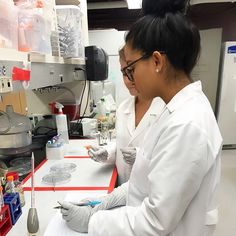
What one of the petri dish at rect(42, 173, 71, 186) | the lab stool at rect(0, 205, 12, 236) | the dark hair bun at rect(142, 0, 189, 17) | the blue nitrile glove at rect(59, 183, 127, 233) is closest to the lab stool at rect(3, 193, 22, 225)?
the lab stool at rect(0, 205, 12, 236)

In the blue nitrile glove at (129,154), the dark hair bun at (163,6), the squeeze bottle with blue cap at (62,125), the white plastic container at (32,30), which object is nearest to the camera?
the dark hair bun at (163,6)

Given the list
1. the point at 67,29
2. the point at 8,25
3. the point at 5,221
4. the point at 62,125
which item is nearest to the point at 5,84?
the point at 8,25

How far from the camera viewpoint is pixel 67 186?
1.39 meters

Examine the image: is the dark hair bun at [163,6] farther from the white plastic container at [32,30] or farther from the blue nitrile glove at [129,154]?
the blue nitrile glove at [129,154]

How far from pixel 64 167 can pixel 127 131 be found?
19.2 inches

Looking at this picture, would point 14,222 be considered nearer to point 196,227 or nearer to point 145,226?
point 145,226

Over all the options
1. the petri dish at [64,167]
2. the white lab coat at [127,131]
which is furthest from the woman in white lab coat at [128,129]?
the petri dish at [64,167]

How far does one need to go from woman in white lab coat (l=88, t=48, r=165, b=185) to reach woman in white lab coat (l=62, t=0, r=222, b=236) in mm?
650

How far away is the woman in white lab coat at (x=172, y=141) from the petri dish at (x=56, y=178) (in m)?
0.61

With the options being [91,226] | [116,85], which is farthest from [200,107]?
[116,85]

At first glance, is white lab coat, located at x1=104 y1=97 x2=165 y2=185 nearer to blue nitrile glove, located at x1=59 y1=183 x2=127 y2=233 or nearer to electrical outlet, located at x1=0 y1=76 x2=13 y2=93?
blue nitrile glove, located at x1=59 y1=183 x2=127 y2=233

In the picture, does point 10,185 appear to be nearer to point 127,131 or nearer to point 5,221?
point 5,221

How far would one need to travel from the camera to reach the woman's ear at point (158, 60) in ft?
2.45

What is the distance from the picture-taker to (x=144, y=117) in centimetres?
152
